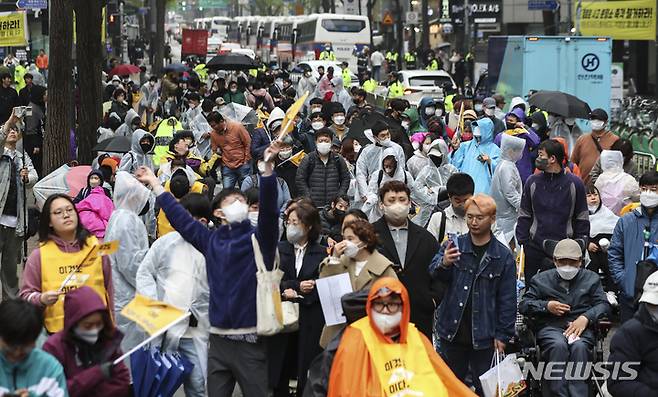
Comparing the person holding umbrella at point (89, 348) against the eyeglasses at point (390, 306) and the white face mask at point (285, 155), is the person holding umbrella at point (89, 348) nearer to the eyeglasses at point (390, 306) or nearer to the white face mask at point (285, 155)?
the eyeglasses at point (390, 306)

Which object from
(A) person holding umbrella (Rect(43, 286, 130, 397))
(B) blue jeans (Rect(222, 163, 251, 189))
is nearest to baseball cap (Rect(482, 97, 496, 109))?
(B) blue jeans (Rect(222, 163, 251, 189))

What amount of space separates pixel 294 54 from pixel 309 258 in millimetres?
61381

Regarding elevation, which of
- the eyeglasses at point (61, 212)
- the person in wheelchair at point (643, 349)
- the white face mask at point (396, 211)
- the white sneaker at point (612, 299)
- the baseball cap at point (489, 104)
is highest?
the eyeglasses at point (61, 212)

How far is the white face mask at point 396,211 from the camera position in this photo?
962 centimetres

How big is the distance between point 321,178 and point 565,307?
4.89 metres

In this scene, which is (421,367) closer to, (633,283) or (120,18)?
(633,283)

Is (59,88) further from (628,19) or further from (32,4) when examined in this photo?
(628,19)

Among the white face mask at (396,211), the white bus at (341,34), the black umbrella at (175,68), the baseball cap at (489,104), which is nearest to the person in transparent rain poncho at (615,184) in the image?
the baseball cap at (489,104)

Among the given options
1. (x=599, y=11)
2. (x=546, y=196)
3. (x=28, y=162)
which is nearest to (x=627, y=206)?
(x=546, y=196)

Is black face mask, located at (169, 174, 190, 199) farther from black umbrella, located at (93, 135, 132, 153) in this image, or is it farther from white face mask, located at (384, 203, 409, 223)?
black umbrella, located at (93, 135, 132, 153)

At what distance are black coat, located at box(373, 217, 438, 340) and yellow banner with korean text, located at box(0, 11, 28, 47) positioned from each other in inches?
730

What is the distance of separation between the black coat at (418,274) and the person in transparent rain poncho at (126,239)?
1.66 meters

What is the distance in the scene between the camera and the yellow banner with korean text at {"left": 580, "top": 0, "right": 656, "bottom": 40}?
31938 millimetres

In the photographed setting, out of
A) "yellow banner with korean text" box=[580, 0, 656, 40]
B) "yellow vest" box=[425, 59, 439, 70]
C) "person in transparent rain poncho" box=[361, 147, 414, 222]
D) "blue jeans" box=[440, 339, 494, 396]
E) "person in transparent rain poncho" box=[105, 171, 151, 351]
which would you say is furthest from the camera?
"yellow vest" box=[425, 59, 439, 70]
